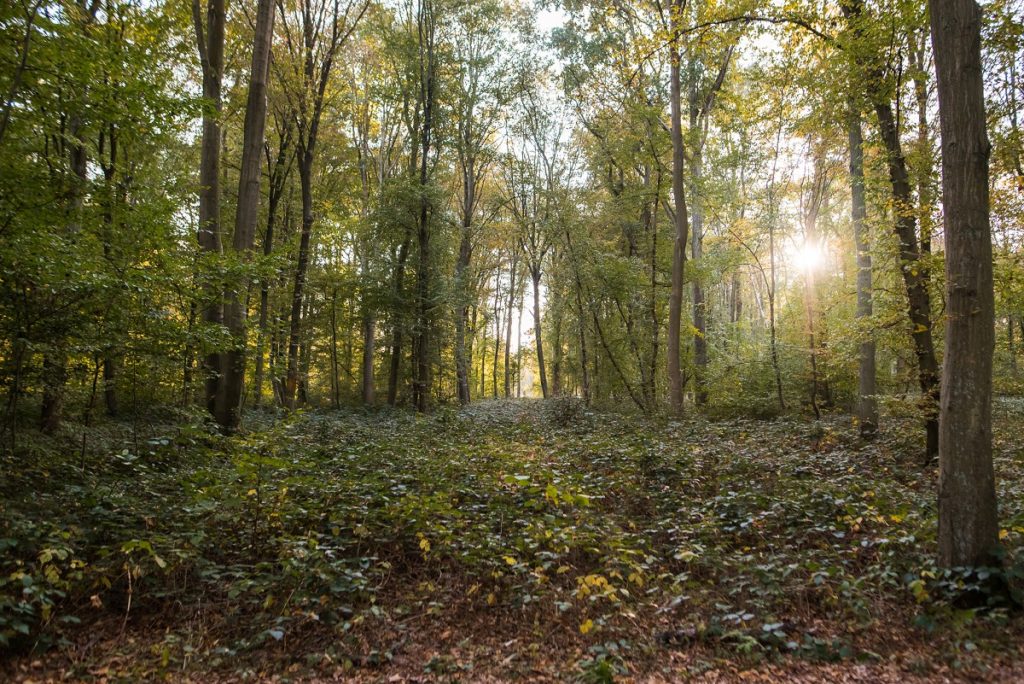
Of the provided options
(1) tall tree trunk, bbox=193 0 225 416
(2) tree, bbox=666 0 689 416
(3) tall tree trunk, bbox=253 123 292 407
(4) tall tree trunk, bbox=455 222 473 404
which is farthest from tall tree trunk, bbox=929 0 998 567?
(3) tall tree trunk, bbox=253 123 292 407

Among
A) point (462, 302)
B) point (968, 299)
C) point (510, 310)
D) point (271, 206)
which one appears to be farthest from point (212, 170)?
point (510, 310)

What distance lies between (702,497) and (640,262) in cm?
1201

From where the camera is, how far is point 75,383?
273 inches

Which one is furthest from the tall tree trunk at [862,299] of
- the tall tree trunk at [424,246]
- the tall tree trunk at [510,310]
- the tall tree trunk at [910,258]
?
the tall tree trunk at [510,310]

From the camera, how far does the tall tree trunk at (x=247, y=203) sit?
9695 millimetres

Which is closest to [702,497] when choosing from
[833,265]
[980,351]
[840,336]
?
[980,351]

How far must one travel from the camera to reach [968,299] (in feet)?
14.1

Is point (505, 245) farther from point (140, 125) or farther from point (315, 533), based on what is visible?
point (315, 533)

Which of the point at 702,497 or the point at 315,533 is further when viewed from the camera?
the point at 702,497

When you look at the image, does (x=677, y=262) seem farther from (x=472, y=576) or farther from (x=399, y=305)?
(x=472, y=576)

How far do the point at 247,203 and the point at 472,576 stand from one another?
863cm

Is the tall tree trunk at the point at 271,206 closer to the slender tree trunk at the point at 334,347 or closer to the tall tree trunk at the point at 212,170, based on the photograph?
the slender tree trunk at the point at 334,347

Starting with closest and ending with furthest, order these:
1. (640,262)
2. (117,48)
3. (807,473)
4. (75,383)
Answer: (117,48), (75,383), (807,473), (640,262)

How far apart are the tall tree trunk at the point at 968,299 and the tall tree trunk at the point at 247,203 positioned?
10.1m
